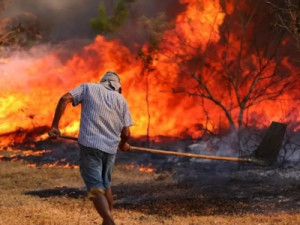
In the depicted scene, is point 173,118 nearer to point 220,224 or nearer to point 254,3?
point 254,3

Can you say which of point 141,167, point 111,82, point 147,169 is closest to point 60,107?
point 111,82

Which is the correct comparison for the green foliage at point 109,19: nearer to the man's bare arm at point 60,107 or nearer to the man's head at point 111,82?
the man's head at point 111,82

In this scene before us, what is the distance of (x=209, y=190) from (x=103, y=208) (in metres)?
5.33

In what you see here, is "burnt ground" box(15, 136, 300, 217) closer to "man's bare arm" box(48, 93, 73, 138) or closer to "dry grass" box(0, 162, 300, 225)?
"dry grass" box(0, 162, 300, 225)

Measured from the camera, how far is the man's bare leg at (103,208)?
4996 millimetres

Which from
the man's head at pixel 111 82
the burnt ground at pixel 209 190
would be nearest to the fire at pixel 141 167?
the burnt ground at pixel 209 190

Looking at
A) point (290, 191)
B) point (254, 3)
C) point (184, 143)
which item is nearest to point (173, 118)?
point (184, 143)

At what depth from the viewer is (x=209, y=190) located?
9961 millimetres

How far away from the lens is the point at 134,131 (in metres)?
18.1

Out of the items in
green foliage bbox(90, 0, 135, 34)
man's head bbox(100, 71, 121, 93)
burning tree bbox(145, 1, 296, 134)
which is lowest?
man's head bbox(100, 71, 121, 93)

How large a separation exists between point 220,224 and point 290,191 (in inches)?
124

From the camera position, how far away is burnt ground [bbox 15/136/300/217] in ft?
26.7

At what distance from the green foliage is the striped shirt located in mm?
25474

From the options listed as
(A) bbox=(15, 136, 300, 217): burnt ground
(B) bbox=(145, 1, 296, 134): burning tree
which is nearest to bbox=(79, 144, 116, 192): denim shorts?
(A) bbox=(15, 136, 300, 217): burnt ground
